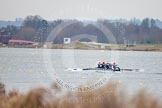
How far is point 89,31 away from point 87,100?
144ft

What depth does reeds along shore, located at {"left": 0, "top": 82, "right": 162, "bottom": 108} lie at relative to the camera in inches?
514

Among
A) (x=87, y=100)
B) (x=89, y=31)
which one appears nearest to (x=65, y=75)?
(x=89, y=31)

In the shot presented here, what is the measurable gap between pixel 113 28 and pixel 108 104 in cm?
5389

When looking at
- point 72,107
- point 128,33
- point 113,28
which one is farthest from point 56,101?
point 128,33

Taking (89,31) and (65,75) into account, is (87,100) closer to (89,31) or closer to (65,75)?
(65,75)

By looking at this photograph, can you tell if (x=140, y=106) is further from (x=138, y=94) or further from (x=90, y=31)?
(x=90, y=31)

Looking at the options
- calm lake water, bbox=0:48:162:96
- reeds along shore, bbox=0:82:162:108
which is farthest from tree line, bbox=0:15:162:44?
reeds along shore, bbox=0:82:162:108

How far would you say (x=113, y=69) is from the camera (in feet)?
144

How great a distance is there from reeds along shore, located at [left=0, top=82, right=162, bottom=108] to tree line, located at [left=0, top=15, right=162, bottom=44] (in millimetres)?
34496

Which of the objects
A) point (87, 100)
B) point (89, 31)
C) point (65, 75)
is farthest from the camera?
point (89, 31)

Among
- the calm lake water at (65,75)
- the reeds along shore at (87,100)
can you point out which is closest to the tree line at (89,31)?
the calm lake water at (65,75)

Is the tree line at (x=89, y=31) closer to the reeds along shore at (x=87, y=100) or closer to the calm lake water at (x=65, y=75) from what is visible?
the calm lake water at (x=65, y=75)

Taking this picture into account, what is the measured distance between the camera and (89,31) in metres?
58.7

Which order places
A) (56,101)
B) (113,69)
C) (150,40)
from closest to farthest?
(56,101) → (113,69) → (150,40)
